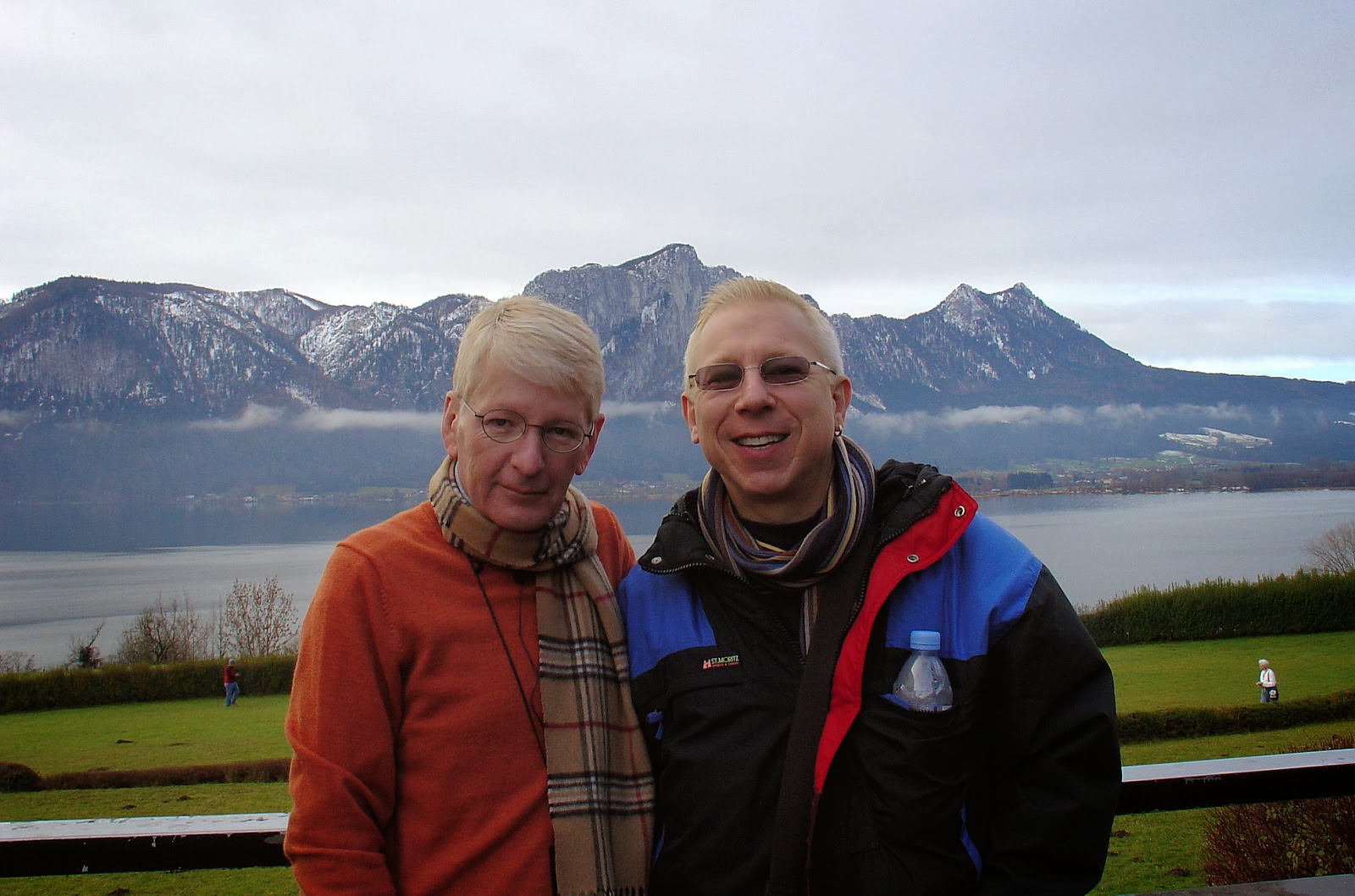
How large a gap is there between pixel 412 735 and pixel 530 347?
3.50 ft

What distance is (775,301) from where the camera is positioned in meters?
2.55

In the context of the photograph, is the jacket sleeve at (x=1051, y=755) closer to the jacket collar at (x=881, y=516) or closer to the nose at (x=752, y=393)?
the jacket collar at (x=881, y=516)

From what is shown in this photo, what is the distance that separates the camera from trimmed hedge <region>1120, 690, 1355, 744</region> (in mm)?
15547

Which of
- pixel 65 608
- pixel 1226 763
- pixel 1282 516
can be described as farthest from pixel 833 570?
pixel 1282 516

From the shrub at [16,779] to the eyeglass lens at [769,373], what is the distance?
1904 cm

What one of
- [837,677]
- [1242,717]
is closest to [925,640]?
[837,677]

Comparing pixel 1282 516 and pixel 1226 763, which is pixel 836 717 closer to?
pixel 1226 763

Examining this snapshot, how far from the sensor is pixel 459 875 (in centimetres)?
217

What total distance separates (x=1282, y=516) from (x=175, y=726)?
166201 mm

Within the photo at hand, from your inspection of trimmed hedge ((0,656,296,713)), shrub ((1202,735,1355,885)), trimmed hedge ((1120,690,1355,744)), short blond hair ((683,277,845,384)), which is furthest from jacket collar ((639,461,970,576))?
trimmed hedge ((0,656,296,713))

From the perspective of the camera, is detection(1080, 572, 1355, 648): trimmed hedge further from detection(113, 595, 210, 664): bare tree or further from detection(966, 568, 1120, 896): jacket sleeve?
detection(113, 595, 210, 664): bare tree

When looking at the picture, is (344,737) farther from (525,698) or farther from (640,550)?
(640,550)

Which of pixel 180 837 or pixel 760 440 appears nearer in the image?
pixel 180 837

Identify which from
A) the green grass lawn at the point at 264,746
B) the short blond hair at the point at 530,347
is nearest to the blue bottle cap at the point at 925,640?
the short blond hair at the point at 530,347
